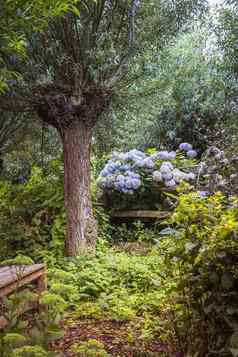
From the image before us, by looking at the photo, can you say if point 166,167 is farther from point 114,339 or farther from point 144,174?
point 114,339

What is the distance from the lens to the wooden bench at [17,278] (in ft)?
8.80

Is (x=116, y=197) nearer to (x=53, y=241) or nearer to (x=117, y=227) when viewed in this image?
(x=117, y=227)

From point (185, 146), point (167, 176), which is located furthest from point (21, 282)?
point (185, 146)

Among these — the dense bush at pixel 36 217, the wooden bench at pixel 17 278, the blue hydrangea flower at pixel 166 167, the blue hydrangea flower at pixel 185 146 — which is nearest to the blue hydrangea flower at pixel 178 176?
the blue hydrangea flower at pixel 166 167

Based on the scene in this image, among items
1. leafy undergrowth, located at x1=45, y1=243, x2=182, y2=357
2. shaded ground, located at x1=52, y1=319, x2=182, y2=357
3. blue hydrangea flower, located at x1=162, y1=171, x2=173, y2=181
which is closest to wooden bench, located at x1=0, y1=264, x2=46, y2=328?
leafy undergrowth, located at x1=45, y1=243, x2=182, y2=357

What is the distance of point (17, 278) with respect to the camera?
8.47 feet

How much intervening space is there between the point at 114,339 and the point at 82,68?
286cm

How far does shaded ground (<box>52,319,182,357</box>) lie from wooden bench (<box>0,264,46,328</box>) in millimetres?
422

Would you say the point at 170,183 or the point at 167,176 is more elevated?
the point at 167,176

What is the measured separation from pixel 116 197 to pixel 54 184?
141cm

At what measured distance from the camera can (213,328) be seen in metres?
2.03

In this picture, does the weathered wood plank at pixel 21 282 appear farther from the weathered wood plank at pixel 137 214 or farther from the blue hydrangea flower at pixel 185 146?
the blue hydrangea flower at pixel 185 146

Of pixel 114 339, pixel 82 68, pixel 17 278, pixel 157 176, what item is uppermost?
pixel 82 68

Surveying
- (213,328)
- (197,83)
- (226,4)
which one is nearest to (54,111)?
(213,328)
